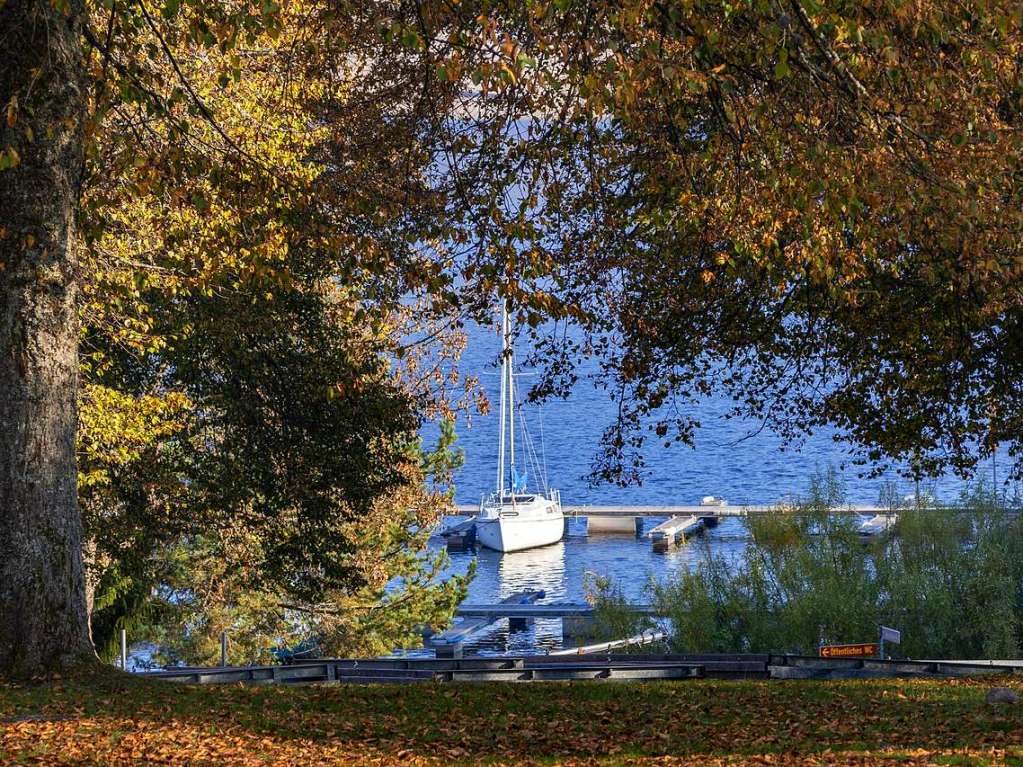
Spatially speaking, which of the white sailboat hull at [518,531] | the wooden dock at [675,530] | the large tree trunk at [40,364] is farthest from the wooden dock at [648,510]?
the large tree trunk at [40,364]

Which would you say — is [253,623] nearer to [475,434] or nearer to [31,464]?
[31,464]

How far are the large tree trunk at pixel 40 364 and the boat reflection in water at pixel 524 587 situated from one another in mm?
30235

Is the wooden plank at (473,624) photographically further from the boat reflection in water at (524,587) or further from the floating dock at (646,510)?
the floating dock at (646,510)

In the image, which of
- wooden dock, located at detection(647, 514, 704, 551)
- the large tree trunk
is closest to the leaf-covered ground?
the large tree trunk

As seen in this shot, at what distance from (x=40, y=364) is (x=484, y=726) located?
4.33 m

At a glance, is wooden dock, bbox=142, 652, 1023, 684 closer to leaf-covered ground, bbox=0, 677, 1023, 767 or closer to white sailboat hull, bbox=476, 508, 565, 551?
leaf-covered ground, bbox=0, 677, 1023, 767

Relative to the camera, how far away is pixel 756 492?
264ft

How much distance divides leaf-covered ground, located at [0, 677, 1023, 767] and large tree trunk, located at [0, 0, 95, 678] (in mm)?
549

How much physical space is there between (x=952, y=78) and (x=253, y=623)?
2568 centimetres

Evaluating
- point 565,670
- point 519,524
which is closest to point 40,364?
point 565,670

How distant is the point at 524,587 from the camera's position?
5903 cm

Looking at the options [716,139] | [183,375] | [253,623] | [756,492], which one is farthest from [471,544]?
[716,139]

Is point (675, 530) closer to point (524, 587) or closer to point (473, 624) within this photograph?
point (524, 587)

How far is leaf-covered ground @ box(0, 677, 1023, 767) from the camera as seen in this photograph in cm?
738
